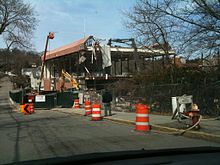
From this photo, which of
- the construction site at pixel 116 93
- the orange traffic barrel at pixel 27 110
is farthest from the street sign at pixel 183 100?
the orange traffic barrel at pixel 27 110

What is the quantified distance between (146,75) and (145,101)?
3.71 metres

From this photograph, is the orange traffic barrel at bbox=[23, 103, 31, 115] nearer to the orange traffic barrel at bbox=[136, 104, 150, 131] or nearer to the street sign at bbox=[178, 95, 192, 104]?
the orange traffic barrel at bbox=[136, 104, 150, 131]

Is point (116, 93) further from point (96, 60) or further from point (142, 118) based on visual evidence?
point (96, 60)

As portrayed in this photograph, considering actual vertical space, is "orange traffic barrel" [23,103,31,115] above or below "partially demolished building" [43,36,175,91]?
below

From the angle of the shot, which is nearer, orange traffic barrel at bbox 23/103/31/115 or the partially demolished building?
orange traffic barrel at bbox 23/103/31/115

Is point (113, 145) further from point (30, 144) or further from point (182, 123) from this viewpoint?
point (182, 123)

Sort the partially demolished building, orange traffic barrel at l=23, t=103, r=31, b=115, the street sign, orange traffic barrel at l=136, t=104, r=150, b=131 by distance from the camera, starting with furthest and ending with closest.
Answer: the partially demolished building → orange traffic barrel at l=23, t=103, r=31, b=115 → the street sign → orange traffic barrel at l=136, t=104, r=150, b=131

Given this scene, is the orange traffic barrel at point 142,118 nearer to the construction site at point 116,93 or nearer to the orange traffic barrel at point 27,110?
the construction site at point 116,93

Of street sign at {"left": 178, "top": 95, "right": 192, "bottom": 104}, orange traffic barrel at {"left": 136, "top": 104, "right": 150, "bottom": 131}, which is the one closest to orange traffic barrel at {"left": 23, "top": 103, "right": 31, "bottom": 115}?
orange traffic barrel at {"left": 136, "top": 104, "right": 150, "bottom": 131}

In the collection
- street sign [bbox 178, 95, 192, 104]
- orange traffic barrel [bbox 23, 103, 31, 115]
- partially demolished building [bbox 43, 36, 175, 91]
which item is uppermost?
partially demolished building [bbox 43, 36, 175, 91]

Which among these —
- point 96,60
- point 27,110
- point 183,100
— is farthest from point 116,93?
point 96,60

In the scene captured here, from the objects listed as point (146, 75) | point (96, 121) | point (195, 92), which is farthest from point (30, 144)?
point (146, 75)

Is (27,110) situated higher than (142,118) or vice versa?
(142,118)

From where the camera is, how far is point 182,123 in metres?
14.0
